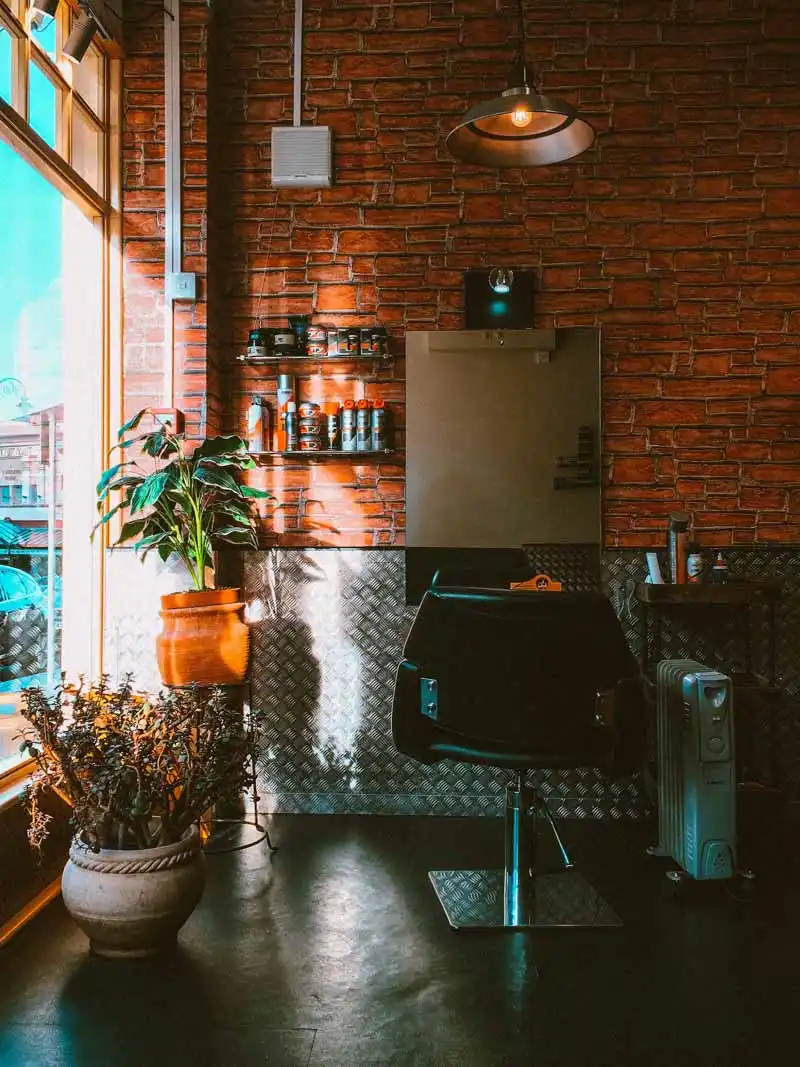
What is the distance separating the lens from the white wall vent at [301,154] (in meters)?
4.24

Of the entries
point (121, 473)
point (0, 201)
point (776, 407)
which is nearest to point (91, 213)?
point (0, 201)

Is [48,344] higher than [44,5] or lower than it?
lower

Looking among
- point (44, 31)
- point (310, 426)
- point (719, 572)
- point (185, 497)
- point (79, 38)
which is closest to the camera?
point (79, 38)

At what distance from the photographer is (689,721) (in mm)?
3260

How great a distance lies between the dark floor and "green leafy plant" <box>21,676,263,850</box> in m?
0.39

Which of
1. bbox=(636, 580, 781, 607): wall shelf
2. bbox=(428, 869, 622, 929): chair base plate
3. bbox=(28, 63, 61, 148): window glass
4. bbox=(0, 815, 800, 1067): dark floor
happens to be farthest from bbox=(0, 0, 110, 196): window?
bbox=(428, 869, 622, 929): chair base plate

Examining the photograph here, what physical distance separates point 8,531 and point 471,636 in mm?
1787

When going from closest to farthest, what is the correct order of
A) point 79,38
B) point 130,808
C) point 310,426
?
point 130,808 → point 79,38 → point 310,426

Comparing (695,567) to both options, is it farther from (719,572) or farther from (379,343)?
(379,343)

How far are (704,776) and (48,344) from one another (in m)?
2.96

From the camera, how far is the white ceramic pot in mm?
2564

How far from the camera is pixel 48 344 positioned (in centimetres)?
357

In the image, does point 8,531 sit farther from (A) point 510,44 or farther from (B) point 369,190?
(A) point 510,44

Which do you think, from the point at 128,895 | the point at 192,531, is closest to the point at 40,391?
the point at 192,531
